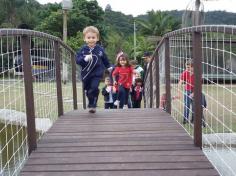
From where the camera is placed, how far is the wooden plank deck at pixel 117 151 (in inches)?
156

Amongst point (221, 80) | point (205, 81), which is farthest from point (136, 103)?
point (205, 81)

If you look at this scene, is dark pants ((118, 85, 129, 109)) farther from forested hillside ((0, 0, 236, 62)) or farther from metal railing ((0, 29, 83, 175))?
forested hillside ((0, 0, 236, 62))

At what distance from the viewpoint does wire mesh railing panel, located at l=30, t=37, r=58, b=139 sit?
18.4ft

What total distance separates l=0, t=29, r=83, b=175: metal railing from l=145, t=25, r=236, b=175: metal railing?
1.45 metres

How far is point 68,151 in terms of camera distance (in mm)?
4547

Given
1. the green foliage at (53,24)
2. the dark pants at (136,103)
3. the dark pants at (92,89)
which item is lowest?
the dark pants at (136,103)

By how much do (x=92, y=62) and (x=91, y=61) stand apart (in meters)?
0.02

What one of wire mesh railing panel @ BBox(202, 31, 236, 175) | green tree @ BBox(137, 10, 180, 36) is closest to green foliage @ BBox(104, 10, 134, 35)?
green tree @ BBox(137, 10, 180, 36)

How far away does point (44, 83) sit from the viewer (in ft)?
20.4

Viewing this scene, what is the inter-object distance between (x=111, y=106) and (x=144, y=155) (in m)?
5.64

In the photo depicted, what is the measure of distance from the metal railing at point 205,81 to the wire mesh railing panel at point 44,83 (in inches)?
57.6

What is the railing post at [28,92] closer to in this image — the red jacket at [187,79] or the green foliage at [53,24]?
the red jacket at [187,79]

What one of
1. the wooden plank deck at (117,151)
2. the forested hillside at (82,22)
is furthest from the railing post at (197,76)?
the forested hillside at (82,22)

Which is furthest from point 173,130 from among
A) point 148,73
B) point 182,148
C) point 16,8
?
point 16,8
